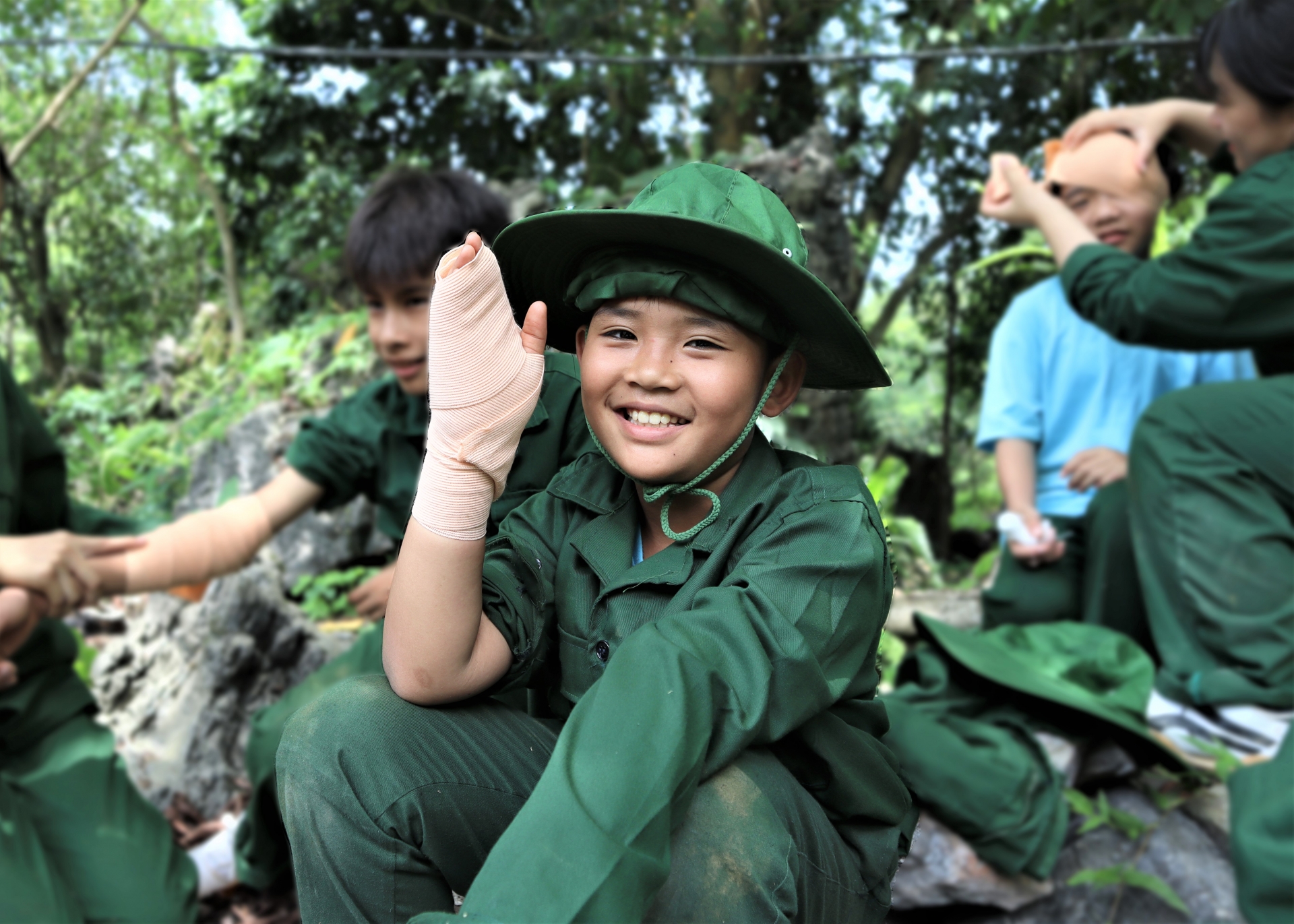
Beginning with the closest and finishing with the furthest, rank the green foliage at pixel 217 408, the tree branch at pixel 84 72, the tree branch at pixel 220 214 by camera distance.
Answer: the green foliage at pixel 217 408
the tree branch at pixel 84 72
the tree branch at pixel 220 214

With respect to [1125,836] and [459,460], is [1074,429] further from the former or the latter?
[459,460]

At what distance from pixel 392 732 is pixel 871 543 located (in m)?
0.62

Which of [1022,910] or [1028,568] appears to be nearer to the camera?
[1022,910]

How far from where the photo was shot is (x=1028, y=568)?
10.5 feet

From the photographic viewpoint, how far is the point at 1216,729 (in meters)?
2.53

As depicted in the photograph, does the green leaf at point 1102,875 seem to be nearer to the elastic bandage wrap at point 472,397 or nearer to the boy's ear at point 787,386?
the boy's ear at point 787,386

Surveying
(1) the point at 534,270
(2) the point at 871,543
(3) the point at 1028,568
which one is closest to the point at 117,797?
(1) the point at 534,270

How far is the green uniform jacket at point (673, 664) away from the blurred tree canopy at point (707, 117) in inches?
158

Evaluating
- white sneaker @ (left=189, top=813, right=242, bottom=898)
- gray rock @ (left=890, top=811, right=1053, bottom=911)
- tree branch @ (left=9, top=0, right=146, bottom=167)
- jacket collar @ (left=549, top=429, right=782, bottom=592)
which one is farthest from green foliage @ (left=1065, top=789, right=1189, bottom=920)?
tree branch @ (left=9, top=0, right=146, bottom=167)

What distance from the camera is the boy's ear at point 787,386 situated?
1.42 m

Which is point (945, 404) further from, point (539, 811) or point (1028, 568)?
point (539, 811)

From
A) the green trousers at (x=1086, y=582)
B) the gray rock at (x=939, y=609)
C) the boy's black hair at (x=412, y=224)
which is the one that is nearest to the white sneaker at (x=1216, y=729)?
the green trousers at (x=1086, y=582)

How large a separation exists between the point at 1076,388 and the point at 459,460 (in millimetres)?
2889

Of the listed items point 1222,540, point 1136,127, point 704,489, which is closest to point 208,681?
point 704,489
